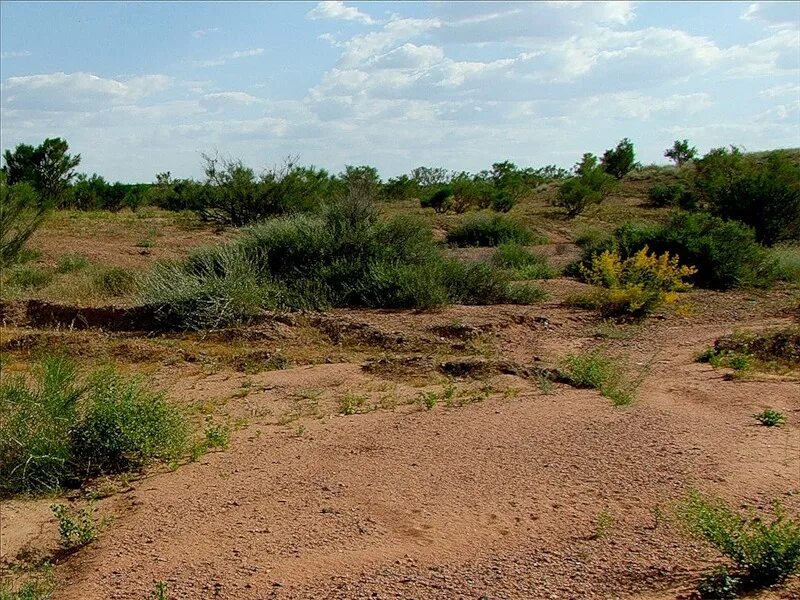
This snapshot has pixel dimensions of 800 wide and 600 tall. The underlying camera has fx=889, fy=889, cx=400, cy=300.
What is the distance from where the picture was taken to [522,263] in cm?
1988

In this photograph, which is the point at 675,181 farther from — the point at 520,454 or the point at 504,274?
the point at 520,454

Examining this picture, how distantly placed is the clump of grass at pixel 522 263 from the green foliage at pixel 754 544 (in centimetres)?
1276

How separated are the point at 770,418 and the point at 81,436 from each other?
601 cm

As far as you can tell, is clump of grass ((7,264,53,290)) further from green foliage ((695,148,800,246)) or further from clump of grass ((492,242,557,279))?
green foliage ((695,148,800,246))

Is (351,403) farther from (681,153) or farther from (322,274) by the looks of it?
(681,153)

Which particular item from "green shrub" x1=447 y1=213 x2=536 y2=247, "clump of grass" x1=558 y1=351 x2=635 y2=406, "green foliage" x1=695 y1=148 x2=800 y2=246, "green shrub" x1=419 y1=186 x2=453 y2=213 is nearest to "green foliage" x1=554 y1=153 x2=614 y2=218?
"green shrub" x1=419 y1=186 x2=453 y2=213

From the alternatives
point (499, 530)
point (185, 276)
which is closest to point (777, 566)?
→ point (499, 530)

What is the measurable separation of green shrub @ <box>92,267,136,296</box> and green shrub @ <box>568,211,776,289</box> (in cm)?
892

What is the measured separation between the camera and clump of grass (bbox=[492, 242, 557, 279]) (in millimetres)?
18172

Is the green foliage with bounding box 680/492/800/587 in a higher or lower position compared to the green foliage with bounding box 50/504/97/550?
higher

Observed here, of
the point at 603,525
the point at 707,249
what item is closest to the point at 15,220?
the point at 707,249

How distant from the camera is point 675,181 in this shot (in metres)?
43.5

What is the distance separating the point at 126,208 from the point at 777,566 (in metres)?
48.4

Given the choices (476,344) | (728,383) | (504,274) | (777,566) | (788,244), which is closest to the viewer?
(777,566)
